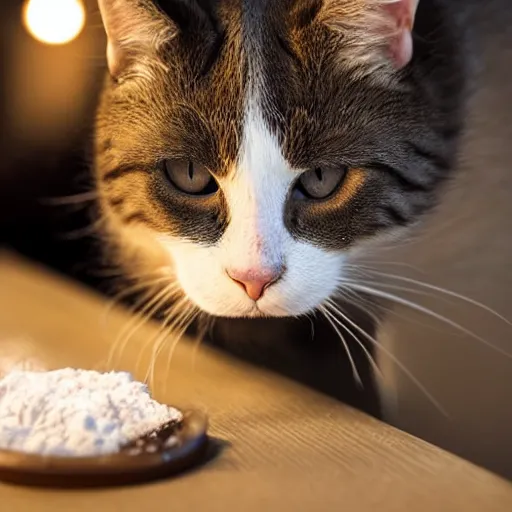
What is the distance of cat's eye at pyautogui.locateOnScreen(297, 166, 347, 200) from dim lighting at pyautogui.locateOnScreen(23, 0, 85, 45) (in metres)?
0.42

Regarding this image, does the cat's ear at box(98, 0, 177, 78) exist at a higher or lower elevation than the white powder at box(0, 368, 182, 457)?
higher

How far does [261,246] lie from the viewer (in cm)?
74

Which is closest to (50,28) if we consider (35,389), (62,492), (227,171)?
(227,171)

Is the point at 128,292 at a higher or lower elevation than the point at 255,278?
lower

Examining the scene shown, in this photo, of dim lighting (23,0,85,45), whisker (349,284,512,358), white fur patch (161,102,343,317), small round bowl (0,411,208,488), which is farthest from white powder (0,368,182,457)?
dim lighting (23,0,85,45)

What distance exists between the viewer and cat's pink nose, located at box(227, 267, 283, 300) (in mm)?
738

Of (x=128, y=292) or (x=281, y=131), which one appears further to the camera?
(x=128, y=292)

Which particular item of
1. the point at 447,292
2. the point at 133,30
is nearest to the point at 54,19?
the point at 133,30

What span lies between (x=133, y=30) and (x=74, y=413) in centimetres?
38

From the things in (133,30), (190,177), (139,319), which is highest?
(133,30)

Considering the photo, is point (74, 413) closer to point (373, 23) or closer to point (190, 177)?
point (190, 177)

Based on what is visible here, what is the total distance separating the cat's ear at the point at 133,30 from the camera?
0.78 meters

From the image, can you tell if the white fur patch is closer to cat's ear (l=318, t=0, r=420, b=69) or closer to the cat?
the cat


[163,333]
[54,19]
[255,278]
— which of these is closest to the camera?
[255,278]
